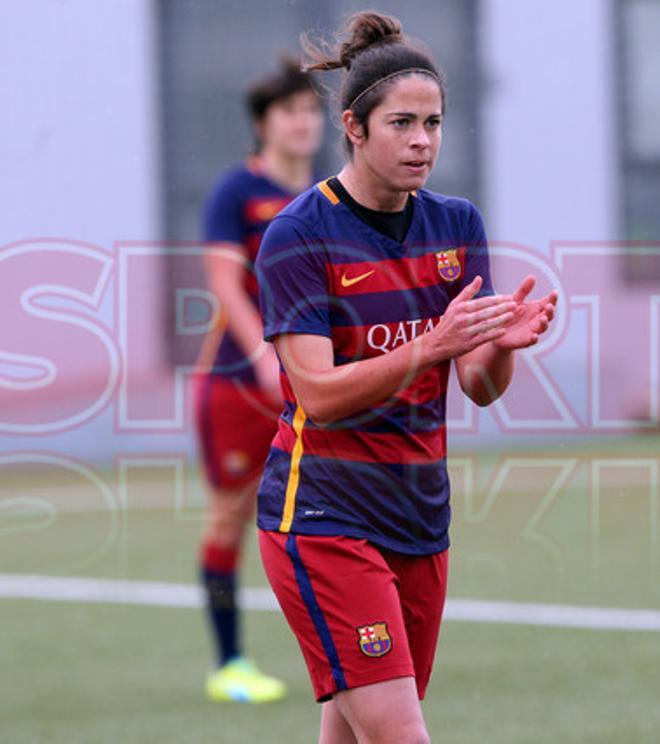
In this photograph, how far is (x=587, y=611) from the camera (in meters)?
5.98

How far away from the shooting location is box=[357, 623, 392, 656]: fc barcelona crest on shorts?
2729 millimetres

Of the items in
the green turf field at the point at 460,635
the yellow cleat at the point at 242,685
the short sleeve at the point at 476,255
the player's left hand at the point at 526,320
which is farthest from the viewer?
the yellow cleat at the point at 242,685

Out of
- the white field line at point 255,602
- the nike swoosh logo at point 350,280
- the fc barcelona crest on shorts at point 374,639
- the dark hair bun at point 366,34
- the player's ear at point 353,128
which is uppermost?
the dark hair bun at point 366,34

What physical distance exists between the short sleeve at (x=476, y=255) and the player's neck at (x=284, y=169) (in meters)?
1.59

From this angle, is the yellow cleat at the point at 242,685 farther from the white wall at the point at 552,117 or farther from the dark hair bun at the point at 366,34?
the dark hair bun at the point at 366,34

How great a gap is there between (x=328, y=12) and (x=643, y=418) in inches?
69.8

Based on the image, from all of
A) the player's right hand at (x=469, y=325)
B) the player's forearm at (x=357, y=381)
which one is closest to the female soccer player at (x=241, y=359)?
the player's forearm at (x=357, y=381)

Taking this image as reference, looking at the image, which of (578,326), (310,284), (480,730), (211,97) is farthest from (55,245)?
(310,284)

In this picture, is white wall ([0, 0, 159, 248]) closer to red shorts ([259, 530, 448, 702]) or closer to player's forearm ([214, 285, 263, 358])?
player's forearm ([214, 285, 263, 358])

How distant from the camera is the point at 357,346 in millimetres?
2807

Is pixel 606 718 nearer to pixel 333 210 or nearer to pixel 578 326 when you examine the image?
pixel 578 326

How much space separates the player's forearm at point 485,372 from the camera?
2846mm

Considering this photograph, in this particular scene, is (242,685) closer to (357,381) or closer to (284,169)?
(284,169)

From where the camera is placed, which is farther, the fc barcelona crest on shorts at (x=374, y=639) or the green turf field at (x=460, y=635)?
the green turf field at (x=460, y=635)
